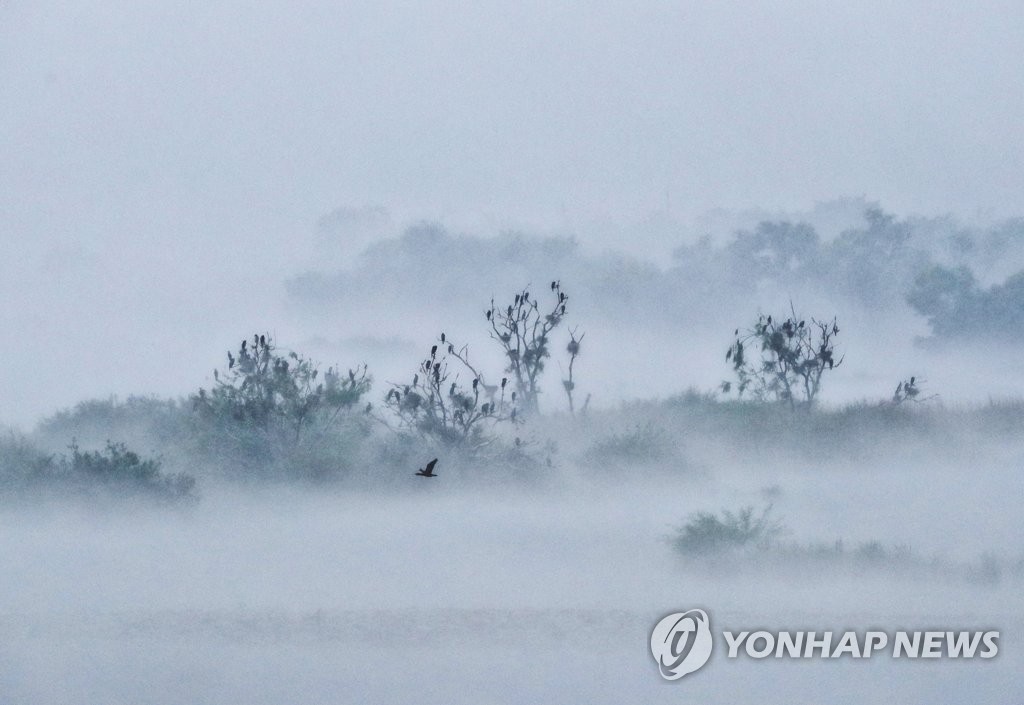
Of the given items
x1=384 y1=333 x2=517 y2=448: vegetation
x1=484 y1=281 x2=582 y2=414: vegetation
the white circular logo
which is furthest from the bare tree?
the white circular logo

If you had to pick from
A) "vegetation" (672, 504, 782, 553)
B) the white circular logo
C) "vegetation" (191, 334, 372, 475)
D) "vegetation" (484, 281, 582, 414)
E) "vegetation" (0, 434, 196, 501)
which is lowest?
the white circular logo

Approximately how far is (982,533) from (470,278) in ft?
27.8

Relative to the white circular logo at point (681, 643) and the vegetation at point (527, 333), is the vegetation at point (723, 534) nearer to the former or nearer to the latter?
the white circular logo at point (681, 643)

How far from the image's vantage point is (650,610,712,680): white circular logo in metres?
11.6

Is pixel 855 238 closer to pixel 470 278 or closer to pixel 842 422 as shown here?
pixel 842 422

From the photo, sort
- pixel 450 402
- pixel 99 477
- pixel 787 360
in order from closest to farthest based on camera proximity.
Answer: pixel 99 477
pixel 450 402
pixel 787 360

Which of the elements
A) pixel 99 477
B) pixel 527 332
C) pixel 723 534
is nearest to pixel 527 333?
pixel 527 332

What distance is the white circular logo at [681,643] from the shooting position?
11.6m

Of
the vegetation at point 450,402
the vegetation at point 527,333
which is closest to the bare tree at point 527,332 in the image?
the vegetation at point 527,333

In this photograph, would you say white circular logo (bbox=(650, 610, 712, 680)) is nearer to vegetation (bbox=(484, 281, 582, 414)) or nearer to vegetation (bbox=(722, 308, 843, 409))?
vegetation (bbox=(484, 281, 582, 414))

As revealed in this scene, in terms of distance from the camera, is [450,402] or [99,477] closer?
[99,477]

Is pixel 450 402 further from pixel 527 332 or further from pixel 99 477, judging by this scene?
pixel 99 477

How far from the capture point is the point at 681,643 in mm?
12016

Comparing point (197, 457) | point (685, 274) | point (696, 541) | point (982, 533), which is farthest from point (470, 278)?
point (982, 533)
